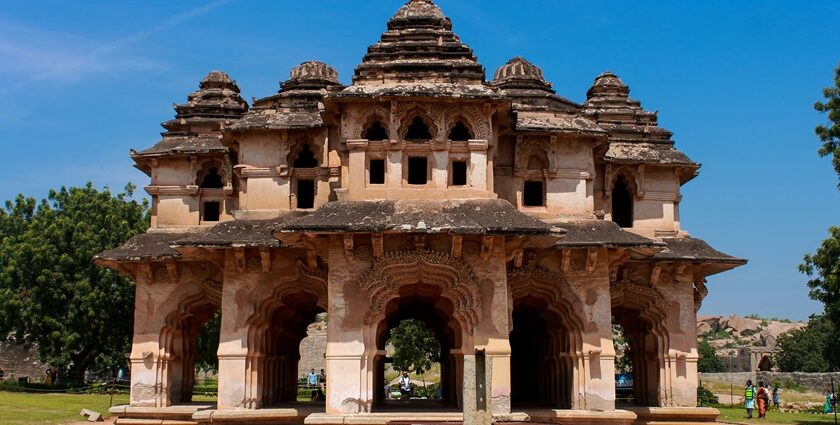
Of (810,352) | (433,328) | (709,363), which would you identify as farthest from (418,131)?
(709,363)

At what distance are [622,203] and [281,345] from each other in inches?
404

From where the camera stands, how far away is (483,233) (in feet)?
58.3

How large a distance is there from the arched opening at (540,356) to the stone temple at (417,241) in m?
0.11

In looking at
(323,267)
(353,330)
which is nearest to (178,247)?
(323,267)

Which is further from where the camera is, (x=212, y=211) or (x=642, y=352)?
(x=642, y=352)

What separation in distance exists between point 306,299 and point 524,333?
25.9ft

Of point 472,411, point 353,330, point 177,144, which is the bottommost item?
point 472,411

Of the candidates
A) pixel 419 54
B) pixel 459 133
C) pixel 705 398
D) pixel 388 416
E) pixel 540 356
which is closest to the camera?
pixel 388 416

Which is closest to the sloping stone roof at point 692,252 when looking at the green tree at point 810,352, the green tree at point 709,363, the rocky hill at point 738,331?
the green tree at point 810,352

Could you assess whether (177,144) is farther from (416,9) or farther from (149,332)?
(416,9)

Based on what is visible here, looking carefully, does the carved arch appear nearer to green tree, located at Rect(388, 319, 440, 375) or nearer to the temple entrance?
the temple entrance

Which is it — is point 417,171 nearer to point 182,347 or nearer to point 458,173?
point 458,173

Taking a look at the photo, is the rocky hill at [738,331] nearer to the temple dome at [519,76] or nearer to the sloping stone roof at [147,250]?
the temple dome at [519,76]

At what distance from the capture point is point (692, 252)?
78.2ft
